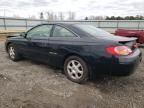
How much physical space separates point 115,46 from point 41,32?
2217 millimetres

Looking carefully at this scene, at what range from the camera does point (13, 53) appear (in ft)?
18.3

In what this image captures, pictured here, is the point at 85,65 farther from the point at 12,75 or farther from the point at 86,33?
the point at 12,75

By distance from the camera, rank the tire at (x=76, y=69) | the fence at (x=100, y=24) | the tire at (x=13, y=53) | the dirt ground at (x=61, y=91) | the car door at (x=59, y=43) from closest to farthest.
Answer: the dirt ground at (x=61, y=91), the tire at (x=76, y=69), the car door at (x=59, y=43), the tire at (x=13, y=53), the fence at (x=100, y=24)

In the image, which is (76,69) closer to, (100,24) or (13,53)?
(13,53)

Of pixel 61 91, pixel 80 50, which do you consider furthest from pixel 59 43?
pixel 61 91

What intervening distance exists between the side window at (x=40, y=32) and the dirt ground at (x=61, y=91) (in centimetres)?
97

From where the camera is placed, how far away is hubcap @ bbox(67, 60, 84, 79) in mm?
3791

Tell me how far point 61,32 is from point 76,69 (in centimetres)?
100

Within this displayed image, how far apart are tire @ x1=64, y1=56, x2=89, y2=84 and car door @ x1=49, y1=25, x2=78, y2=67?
22cm

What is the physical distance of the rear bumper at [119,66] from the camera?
10.8 ft

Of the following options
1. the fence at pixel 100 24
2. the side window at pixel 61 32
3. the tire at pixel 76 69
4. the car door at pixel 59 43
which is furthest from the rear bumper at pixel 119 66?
the fence at pixel 100 24

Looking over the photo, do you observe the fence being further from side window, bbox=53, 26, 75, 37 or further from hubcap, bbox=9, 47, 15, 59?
side window, bbox=53, 26, 75, 37

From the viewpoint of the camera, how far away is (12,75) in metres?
4.21

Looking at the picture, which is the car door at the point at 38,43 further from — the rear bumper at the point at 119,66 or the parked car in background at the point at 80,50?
the rear bumper at the point at 119,66
